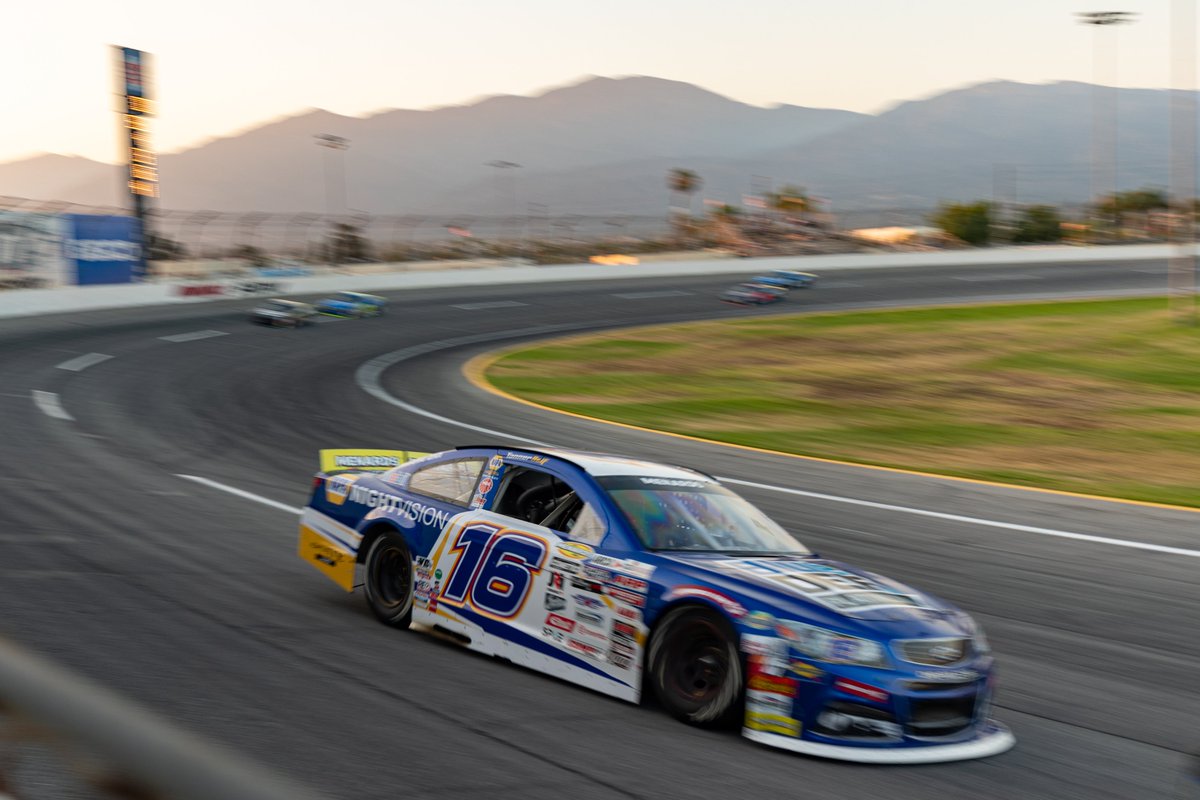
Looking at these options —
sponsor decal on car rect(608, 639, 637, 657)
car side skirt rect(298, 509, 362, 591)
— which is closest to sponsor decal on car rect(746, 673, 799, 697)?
sponsor decal on car rect(608, 639, 637, 657)

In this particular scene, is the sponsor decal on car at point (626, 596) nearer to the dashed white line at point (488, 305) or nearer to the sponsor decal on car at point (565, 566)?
the sponsor decal on car at point (565, 566)

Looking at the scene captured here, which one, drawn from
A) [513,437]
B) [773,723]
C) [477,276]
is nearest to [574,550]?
[773,723]

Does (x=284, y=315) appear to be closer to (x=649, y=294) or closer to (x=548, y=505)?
(x=649, y=294)

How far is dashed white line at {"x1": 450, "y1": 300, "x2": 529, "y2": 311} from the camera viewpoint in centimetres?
4525

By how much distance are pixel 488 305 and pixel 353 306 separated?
6555 mm

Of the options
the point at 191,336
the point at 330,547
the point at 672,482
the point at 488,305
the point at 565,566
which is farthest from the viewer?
the point at 488,305

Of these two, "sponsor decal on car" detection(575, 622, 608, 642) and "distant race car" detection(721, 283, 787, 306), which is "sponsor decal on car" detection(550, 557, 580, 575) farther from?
"distant race car" detection(721, 283, 787, 306)

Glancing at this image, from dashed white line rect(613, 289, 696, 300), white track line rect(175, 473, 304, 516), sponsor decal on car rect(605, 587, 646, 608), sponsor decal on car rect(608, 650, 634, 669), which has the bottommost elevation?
white track line rect(175, 473, 304, 516)

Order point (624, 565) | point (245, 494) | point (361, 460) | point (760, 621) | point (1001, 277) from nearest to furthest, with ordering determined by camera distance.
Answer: point (760, 621) → point (624, 565) → point (361, 460) → point (245, 494) → point (1001, 277)

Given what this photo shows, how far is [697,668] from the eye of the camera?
6.57 m

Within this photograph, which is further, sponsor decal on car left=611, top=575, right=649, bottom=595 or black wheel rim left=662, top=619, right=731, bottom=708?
sponsor decal on car left=611, top=575, right=649, bottom=595

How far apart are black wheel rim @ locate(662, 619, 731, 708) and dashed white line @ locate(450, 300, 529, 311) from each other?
38.7 meters

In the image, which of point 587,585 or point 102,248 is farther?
point 102,248

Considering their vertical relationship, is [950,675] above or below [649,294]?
below
